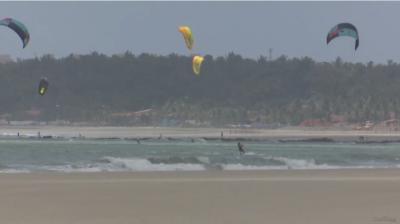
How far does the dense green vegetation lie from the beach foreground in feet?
209

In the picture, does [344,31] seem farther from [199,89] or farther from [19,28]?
[199,89]

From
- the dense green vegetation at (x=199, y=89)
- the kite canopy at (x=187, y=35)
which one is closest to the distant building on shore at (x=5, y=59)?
the dense green vegetation at (x=199, y=89)

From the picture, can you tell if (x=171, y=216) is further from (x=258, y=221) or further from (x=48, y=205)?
(x=48, y=205)

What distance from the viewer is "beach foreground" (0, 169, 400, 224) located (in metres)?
7.71

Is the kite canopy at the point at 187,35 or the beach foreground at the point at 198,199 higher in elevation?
the kite canopy at the point at 187,35

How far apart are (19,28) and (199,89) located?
7229cm

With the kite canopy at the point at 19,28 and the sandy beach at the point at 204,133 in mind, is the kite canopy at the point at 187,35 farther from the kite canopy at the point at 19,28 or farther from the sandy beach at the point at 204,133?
the sandy beach at the point at 204,133

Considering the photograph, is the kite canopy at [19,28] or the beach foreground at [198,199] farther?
the kite canopy at [19,28]

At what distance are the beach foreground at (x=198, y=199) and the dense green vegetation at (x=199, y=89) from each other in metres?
63.6

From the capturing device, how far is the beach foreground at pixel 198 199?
7711mm

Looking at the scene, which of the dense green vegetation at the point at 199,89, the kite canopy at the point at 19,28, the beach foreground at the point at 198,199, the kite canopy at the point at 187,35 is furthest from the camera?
the dense green vegetation at the point at 199,89

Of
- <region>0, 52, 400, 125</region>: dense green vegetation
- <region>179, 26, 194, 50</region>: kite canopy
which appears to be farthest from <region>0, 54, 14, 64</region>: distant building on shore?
<region>179, 26, 194, 50</region>: kite canopy

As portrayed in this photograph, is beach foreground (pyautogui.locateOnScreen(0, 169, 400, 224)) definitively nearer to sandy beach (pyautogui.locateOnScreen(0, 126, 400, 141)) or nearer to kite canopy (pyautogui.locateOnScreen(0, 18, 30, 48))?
kite canopy (pyautogui.locateOnScreen(0, 18, 30, 48))

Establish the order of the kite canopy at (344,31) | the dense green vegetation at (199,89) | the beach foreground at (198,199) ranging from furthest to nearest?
the dense green vegetation at (199,89) → the kite canopy at (344,31) → the beach foreground at (198,199)
